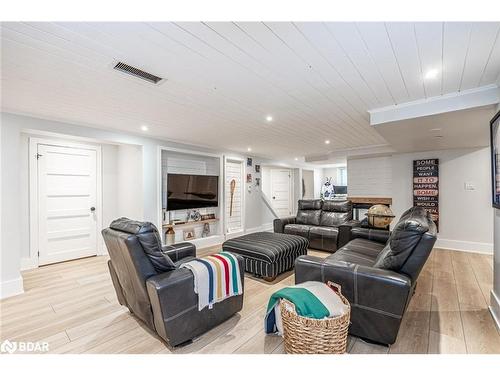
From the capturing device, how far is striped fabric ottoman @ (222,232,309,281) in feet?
10.2

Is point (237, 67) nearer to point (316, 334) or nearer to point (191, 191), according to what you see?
point (316, 334)

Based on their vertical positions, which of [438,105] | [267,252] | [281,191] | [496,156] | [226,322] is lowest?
[226,322]

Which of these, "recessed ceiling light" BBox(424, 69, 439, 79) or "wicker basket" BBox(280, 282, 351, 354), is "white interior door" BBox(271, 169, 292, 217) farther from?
"wicker basket" BBox(280, 282, 351, 354)

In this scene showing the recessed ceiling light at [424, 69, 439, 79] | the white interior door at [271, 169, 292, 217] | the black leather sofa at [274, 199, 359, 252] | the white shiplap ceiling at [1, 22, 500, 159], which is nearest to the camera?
the white shiplap ceiling at [1, 22, 500, 159]

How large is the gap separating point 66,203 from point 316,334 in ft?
14.6

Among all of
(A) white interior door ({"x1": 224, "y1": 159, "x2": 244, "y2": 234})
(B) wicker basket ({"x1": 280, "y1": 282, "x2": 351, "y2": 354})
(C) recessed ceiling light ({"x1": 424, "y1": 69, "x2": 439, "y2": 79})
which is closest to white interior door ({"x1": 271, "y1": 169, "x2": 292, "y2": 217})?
(A) white interior door ({"x1": 224, "y1": 159, "x2": 244, "y2": 234})

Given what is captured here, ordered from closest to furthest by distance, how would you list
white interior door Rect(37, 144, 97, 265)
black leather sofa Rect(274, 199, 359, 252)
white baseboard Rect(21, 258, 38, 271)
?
1. white baseboard Rect(21, 258, 38, 271)
2. white interior door Rect(37, 144, 97, 265)
3. black leather sofa Rect(274, 199, 359, 252)

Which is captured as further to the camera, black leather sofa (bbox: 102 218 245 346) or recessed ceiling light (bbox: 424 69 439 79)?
recessed ceiling light (bbox: 424 69 439 79)

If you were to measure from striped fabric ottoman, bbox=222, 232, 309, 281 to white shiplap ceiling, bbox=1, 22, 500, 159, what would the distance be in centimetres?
173

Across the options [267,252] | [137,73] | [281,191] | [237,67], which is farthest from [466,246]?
[137,73]

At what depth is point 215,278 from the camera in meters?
2.01

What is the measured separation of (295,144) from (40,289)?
15.5 feet
